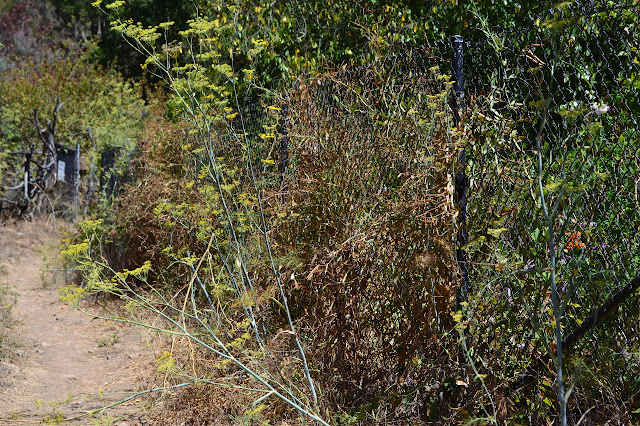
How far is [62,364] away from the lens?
5.20m

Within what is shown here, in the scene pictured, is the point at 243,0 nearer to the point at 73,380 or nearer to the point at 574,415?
the point at 73,380

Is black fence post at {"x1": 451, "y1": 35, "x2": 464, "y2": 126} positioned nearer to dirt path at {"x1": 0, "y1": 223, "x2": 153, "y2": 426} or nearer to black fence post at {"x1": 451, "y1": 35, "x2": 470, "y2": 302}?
black fence post at {"x1": 451, "y1": 35, "x2": 470, "y2": 302}

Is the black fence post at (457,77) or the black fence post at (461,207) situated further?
the black fence post at (457,77)

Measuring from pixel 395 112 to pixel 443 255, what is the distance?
2.68 ft

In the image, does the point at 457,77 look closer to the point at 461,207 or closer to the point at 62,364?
the point at 461,207

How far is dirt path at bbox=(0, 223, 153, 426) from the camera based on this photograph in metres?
4.05

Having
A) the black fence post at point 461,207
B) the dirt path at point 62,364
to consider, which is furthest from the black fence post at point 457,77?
the dirt path at point 62,364

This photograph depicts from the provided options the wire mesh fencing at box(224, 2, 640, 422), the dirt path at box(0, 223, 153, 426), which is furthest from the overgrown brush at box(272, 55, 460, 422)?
the dirt path at box(0, 223, 153, 426)

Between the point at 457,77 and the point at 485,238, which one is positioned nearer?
the point at 485,238

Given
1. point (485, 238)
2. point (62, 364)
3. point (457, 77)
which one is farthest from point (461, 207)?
point (62, 364)

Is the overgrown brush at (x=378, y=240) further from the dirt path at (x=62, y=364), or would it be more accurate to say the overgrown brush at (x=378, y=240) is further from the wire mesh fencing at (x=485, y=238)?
the dirt path at (x=62, y=364)

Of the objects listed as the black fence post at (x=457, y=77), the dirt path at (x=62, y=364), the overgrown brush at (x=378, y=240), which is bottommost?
the dirt path at (x=62, y=364)

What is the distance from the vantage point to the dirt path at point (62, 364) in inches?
159

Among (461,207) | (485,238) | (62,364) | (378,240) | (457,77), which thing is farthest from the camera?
(62,364)
